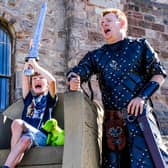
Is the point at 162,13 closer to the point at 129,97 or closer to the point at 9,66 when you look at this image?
the point at 9,66

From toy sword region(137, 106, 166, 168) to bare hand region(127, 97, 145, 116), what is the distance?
0.12 feet

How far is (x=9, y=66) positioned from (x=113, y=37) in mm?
4573

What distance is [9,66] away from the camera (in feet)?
24.7

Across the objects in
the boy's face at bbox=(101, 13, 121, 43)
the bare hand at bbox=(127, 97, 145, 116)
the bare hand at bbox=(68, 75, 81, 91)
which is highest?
the boy's face at bbox=(101, 13, 121, 43)

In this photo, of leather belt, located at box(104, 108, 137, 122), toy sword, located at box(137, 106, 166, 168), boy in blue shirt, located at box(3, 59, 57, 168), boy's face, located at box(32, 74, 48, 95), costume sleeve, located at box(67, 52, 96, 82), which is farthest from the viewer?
boy's face, located at box(32, 74, 48, 95)

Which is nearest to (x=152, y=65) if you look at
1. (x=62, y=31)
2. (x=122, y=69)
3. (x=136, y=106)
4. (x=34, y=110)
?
(x=122, y=69)

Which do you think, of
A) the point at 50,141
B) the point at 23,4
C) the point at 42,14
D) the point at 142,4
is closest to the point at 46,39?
the point at 23,4

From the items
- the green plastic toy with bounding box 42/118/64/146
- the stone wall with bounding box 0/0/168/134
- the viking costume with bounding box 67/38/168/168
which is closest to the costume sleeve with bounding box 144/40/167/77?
the viking costume with bounding box 67/38/168/168

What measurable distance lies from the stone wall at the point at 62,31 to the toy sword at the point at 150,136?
440 cm

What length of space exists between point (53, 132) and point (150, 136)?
2.73ft

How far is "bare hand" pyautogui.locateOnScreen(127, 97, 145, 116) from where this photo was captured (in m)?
2.91

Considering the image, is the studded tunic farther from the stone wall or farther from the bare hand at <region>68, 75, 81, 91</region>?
the stone wall

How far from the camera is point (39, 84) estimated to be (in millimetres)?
3775

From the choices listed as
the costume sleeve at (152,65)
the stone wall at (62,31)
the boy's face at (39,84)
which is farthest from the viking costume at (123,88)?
the stone wall at (62,31)
